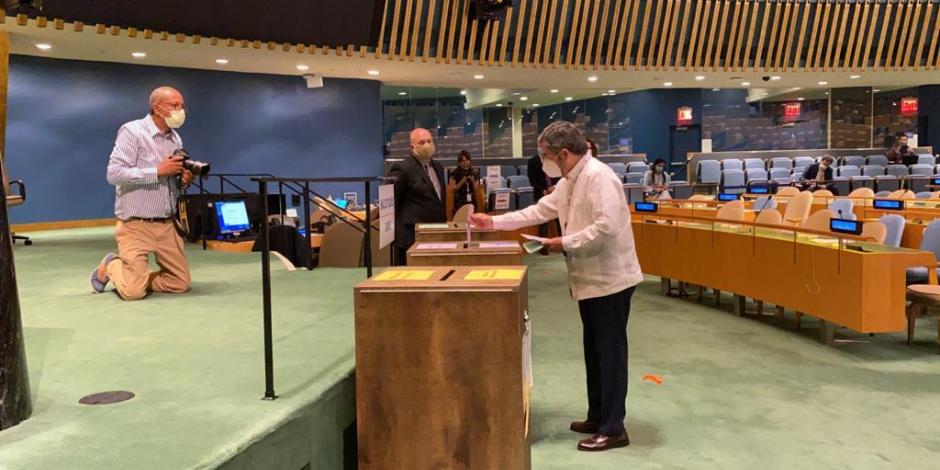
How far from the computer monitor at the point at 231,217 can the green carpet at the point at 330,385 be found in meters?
2.08

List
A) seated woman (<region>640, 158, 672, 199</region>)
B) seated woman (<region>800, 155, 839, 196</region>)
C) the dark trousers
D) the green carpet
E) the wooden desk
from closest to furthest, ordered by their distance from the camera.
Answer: the green carpet < the dark trousers < the wooden desk < seated woman (<region>640, 158, 672, 199</region>) < seated woman (<region>800, 155, 839, 196</region>)

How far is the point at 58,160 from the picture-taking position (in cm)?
1255

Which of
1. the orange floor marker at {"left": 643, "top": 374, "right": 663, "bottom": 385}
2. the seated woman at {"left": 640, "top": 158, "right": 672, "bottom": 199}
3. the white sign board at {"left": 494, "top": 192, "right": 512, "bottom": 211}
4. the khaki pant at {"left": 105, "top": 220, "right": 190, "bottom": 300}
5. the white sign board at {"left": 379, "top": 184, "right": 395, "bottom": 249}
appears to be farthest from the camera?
the seated woman at {"left": 640, "top": 158, "right": 672, "bottom": 199}

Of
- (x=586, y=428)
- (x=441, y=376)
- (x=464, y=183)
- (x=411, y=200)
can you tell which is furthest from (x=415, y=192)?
(x=464, y=183)

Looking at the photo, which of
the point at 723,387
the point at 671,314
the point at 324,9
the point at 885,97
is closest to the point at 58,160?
the point at 324,9

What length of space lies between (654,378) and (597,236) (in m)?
1.81

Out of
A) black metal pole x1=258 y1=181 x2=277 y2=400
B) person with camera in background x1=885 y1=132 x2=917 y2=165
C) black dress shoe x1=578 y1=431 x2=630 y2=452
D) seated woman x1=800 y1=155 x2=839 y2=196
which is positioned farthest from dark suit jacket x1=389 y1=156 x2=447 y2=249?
person with camera in background x1=885 y1=132 x2=917 y2=165

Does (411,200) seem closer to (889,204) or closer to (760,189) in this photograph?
(889,204)

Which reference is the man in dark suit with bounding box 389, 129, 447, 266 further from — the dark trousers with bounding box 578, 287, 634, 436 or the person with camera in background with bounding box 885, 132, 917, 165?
the person with camera in background with bounding box 885, 132, 917, 165

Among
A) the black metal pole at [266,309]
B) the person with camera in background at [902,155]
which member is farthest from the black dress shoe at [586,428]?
the person with camera in background at [902,155]

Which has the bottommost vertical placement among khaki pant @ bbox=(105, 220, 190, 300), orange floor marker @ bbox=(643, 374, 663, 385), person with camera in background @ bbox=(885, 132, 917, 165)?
orange floor marker @ bbox=(643, 374, 663, 385)

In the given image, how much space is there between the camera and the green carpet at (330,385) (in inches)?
94.3

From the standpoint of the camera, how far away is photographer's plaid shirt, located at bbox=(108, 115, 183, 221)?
4.73 metres

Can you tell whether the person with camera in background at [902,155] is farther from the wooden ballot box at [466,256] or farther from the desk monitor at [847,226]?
the wooden ballot box at [466,256]
